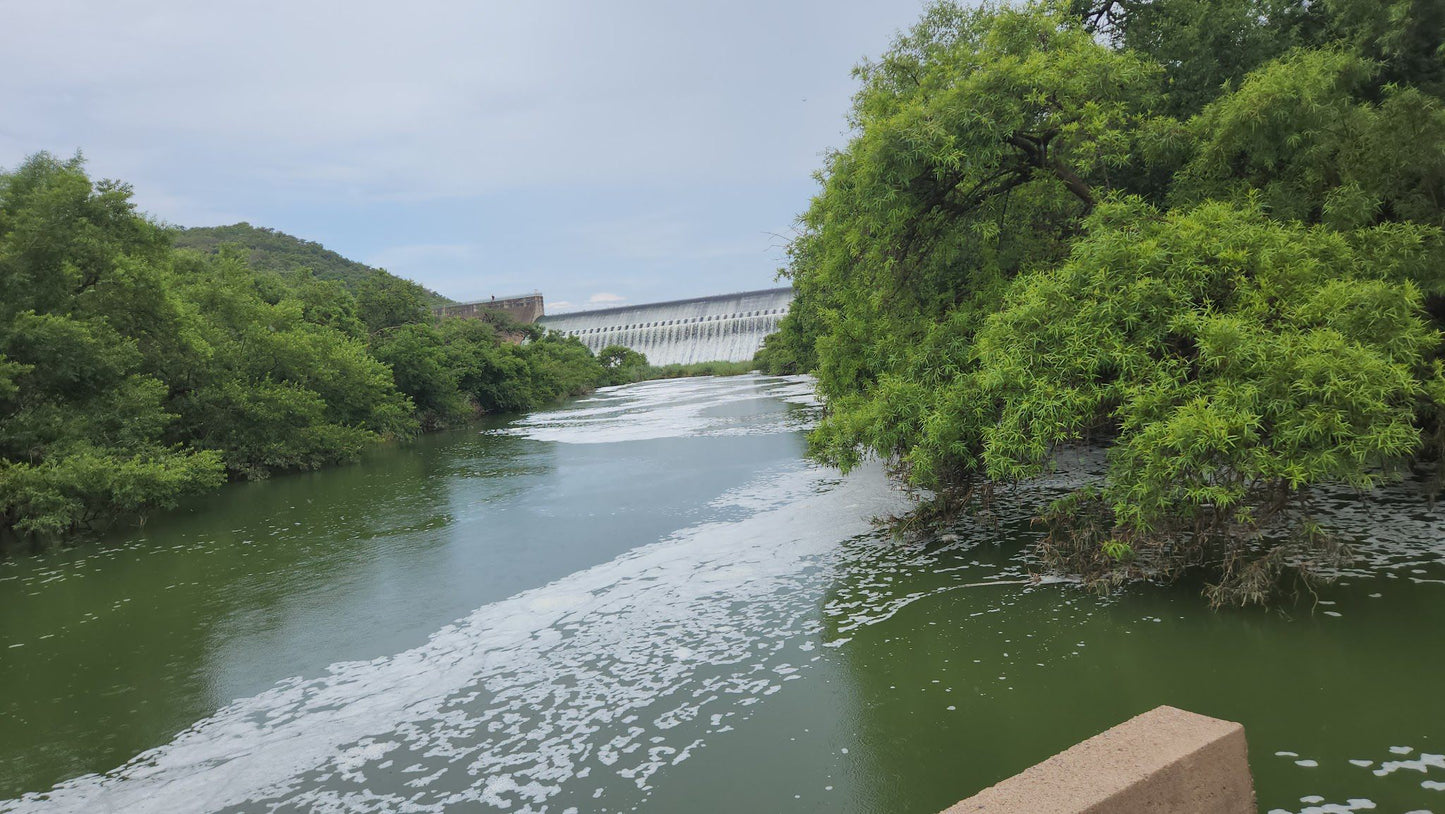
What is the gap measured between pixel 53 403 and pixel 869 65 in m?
14.5

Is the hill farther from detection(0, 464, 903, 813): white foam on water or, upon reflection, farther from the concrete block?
the concrete block

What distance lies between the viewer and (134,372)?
15469 millimetres

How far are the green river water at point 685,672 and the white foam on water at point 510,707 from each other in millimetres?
25

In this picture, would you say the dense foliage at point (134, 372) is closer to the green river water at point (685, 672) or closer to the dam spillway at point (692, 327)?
the green river water at point (685, 672)

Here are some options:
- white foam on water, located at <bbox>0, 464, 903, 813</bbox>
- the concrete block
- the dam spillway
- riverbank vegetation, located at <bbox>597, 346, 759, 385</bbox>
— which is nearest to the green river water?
white foam on water, located at <bbox>0, 464, 903, 813</bbox>

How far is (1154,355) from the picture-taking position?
6.20 m

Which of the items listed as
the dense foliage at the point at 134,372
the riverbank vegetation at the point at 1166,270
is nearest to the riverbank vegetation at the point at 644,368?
the dense foliage at the point at 134,372

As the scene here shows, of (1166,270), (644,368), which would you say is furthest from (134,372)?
(644,368)

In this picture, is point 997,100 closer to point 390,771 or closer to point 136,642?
point 390,771

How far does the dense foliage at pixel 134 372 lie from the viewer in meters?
12.9

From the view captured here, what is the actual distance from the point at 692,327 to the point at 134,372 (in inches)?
2058

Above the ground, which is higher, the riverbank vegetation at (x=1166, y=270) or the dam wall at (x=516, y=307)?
the dam wall at (x=516, y=307)

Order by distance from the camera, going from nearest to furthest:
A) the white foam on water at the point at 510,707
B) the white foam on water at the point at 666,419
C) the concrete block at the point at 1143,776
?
the concrete block at the point at 1143,776 → the white foam on water at the point at 510,707 → the white foam on water at the point at 666,419

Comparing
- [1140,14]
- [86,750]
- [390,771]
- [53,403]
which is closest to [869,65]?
[1140,14]
